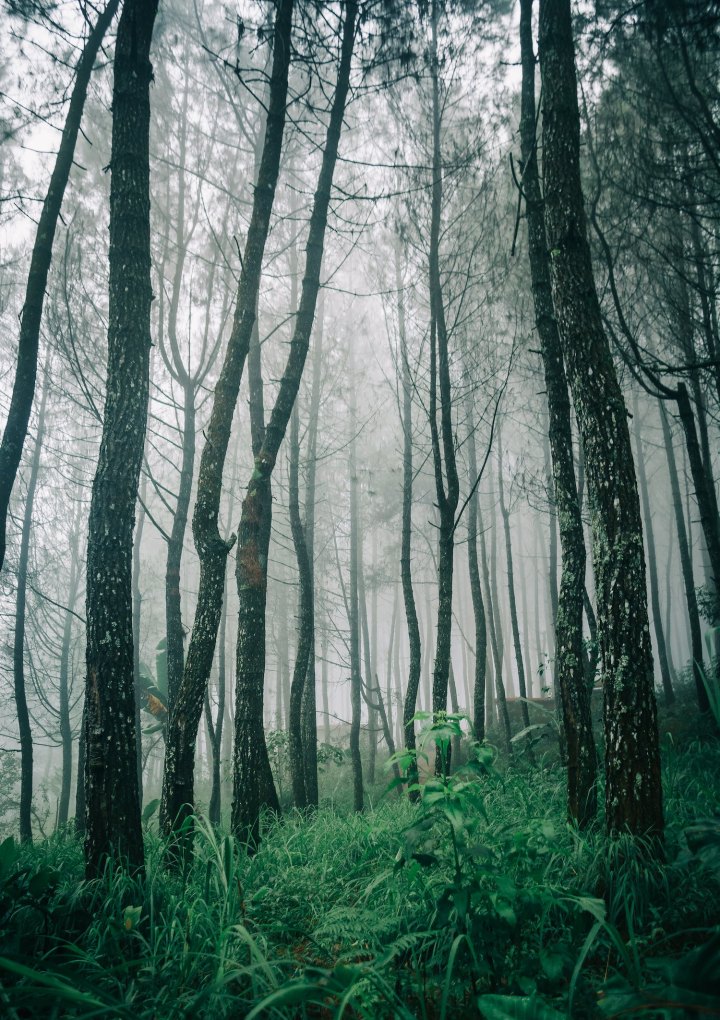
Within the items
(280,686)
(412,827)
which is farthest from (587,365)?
(280,686)

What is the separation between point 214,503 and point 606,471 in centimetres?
328

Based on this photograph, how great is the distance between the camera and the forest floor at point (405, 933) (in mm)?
1523

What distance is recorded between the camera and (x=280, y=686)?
2045cm

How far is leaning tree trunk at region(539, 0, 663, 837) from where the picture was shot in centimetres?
283

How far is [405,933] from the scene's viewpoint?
2297 millimetres

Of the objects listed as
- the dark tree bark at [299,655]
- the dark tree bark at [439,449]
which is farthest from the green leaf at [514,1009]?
the dark tree bark at [299,655]

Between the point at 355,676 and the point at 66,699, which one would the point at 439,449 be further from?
the point at 66,699

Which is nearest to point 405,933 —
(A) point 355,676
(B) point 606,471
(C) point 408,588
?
(B) point 606,471

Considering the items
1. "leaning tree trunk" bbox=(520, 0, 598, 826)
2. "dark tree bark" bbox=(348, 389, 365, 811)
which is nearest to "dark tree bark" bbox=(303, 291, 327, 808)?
"dark tree bark" bbox=(348, 389, 365, 811)

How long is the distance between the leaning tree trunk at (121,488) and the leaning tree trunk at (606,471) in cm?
293

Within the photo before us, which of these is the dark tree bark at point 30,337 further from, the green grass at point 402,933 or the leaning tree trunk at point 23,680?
the leaning tree trunk at point 23,680

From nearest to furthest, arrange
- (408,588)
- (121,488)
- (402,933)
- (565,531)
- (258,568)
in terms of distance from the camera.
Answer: (402,933) → (121,488) → (565,531) → (258,568) → (408,588)

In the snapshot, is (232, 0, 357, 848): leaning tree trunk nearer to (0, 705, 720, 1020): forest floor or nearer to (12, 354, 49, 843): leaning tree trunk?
(0, 705, 720, 1020): forest floor

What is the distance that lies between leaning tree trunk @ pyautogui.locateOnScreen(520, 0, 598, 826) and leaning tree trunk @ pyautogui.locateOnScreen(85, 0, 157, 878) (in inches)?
122
